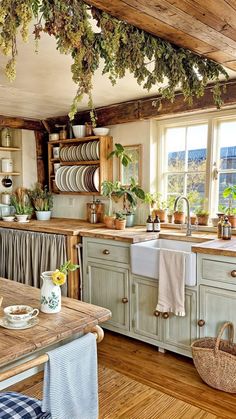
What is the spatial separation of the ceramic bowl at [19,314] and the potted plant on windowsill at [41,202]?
2.91 meters

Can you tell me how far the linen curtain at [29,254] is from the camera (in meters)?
3.51

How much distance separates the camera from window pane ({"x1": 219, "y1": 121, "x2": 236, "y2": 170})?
324 cm

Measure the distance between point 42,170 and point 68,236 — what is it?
1.62 m

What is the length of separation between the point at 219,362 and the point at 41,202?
2.90 meters

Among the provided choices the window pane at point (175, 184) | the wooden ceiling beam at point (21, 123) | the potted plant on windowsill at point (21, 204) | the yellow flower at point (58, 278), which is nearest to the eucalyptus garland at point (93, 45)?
the yellow flower at point (58, 278)

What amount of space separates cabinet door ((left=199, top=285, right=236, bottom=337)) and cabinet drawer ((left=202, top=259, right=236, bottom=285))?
8cm

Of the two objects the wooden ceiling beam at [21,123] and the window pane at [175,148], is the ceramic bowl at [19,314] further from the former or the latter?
the wooden ceiling beam at [21,123]

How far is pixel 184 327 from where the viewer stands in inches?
106

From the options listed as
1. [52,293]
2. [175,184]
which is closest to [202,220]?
[175,184]

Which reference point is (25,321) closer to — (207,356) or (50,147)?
(207,356)

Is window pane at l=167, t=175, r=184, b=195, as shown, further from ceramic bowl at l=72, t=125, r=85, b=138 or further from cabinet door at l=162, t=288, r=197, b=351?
cabinet door at l=162, t=288, r=197, b=351

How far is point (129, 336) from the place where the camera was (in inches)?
122

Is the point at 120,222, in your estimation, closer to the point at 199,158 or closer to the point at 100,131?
the point at 199,158

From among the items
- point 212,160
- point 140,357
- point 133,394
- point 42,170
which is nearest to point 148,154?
point 212,160
